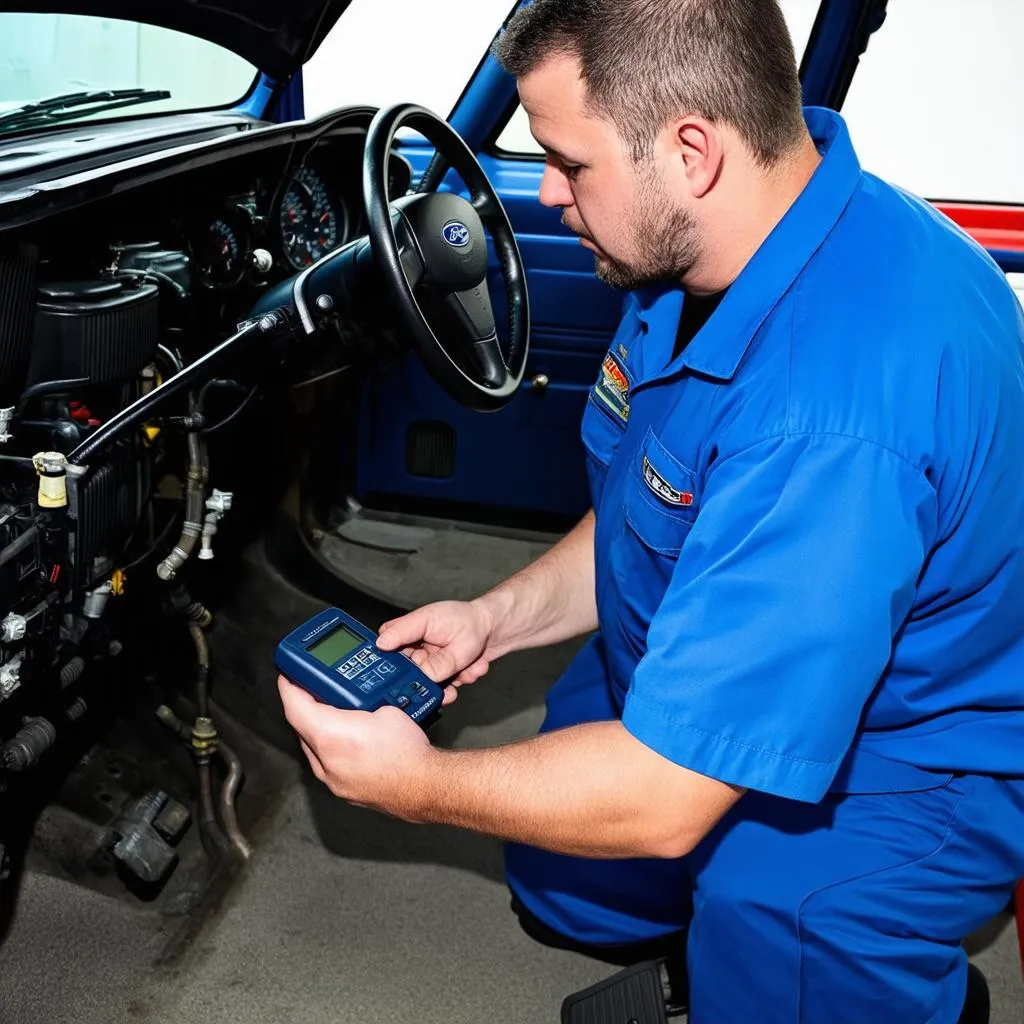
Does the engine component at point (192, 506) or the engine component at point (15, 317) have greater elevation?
the engine component at point (15, 317)

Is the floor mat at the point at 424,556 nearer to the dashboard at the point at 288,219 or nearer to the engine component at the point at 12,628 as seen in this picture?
the dashboard at the point at 288,219

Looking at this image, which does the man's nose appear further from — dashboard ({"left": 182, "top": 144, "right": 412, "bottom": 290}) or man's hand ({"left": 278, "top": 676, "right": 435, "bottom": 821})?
dashboard ({"left": 182, "top": 144, "right": 412, "bottom": 290})

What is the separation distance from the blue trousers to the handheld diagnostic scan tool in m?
0.35

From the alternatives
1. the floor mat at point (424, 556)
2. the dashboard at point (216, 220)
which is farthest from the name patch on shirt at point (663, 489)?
the floor mat at point (424, 556)

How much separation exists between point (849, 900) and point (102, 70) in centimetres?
163

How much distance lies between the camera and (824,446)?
0.91 m

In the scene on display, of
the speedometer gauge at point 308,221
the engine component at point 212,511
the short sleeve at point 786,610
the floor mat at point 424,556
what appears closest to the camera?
the short sleeve at point 786,610

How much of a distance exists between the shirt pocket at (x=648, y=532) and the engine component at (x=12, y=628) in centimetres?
68

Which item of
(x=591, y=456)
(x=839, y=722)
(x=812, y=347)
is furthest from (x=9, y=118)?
(x=839, y=722)

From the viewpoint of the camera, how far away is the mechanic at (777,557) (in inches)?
36.2

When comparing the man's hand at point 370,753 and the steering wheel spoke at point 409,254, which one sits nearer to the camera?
the man's hand at point 370,753

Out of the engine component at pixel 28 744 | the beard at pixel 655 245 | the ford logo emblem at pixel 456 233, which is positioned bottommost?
the engine component at pixel 28 744

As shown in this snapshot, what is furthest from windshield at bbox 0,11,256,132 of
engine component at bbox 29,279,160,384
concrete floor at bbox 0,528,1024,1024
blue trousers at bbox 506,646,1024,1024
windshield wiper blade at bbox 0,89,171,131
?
blue trousers at bbox 506,646,1024,1024

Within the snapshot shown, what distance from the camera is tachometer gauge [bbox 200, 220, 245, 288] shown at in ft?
5.66
